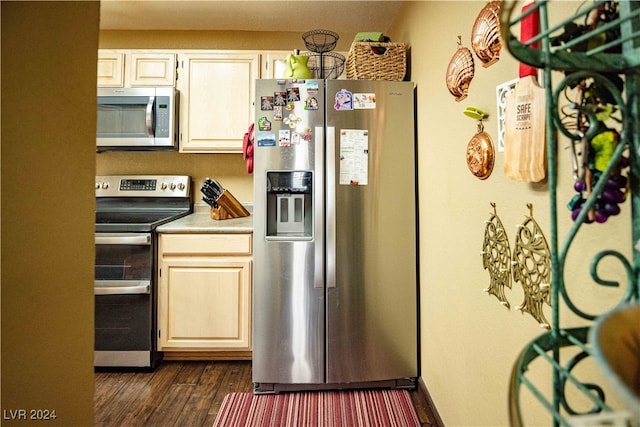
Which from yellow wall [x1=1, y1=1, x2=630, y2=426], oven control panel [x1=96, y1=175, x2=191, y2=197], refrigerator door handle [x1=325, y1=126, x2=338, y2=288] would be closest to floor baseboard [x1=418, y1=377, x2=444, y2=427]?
yellow wall [x1=1, y1=1, x2=630, y2=426]

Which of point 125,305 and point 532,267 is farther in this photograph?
point 125,305

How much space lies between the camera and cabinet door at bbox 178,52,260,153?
273cm

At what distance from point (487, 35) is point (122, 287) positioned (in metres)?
2.27

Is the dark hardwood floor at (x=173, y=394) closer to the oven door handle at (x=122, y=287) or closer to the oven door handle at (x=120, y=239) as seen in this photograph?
the oven door handle at (x=122, y=287)

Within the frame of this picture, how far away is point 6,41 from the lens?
64cm

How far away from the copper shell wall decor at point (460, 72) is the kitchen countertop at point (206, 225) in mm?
1420

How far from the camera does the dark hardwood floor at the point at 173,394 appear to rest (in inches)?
75.0

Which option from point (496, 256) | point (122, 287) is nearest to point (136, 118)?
point (122, 287)

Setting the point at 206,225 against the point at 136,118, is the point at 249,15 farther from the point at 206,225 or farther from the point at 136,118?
the point at 206,225

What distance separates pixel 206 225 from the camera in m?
2.50

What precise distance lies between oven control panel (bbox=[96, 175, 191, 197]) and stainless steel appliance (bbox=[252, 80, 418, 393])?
1119 mm

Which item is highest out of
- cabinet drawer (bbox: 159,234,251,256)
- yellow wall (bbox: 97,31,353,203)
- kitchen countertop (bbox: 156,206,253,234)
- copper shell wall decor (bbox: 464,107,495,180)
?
yellow wall (bbox: 97,31,353,203)

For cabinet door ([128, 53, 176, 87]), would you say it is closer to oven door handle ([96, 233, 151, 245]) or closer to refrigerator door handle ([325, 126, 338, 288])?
oven door handle ([96, 233, 151, 245])

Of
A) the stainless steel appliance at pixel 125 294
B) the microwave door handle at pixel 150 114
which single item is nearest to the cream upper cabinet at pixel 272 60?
the microwave door handle at pixel 150 114
